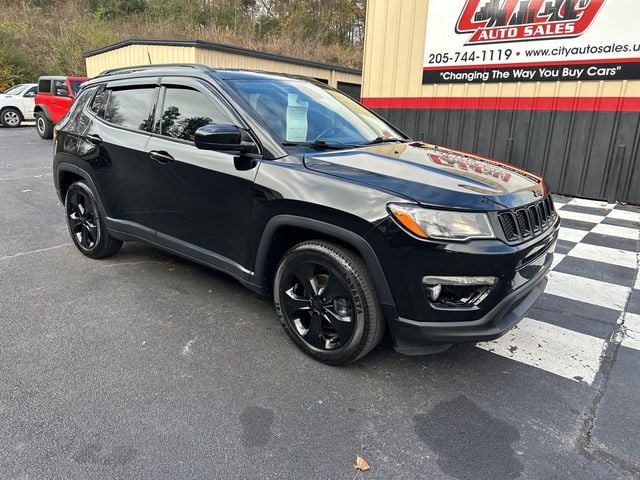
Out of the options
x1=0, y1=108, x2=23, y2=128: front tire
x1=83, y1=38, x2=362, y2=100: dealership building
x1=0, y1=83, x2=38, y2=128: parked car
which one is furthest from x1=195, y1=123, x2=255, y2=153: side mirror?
x1=0, y1=108, x2=23, y2=128: front tire

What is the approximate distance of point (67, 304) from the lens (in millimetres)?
3469

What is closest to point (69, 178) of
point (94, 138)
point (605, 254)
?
point (94, 138)

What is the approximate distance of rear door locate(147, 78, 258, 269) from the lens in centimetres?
297

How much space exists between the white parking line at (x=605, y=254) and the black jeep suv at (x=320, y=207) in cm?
232

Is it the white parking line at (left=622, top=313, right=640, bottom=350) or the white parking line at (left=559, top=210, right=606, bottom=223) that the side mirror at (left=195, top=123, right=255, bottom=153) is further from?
the white parking line at (left=559, top=210, right=606, bottom=223)

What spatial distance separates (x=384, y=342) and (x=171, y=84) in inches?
93.9

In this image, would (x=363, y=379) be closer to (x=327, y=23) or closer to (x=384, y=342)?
(x=384, y=342)

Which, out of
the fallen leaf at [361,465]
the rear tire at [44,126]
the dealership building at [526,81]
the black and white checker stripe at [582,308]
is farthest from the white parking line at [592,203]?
the rear tire at [44,126]

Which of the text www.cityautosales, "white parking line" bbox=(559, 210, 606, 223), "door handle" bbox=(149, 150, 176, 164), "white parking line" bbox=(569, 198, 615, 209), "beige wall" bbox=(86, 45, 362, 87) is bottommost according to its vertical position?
"white parking line" bbox=(559, 210, 606, 223)

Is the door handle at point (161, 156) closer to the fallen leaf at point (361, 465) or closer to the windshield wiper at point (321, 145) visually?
the windshield wiper at point (321, 145)

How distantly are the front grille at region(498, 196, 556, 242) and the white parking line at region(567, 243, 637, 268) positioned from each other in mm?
2407

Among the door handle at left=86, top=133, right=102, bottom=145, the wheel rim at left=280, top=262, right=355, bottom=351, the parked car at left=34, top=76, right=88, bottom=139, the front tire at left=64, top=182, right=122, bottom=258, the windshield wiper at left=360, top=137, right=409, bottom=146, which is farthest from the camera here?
the parked car at left=34, top=76, right=88, bottom=139

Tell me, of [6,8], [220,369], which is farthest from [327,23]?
[220,369]

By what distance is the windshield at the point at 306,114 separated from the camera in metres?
3.02
